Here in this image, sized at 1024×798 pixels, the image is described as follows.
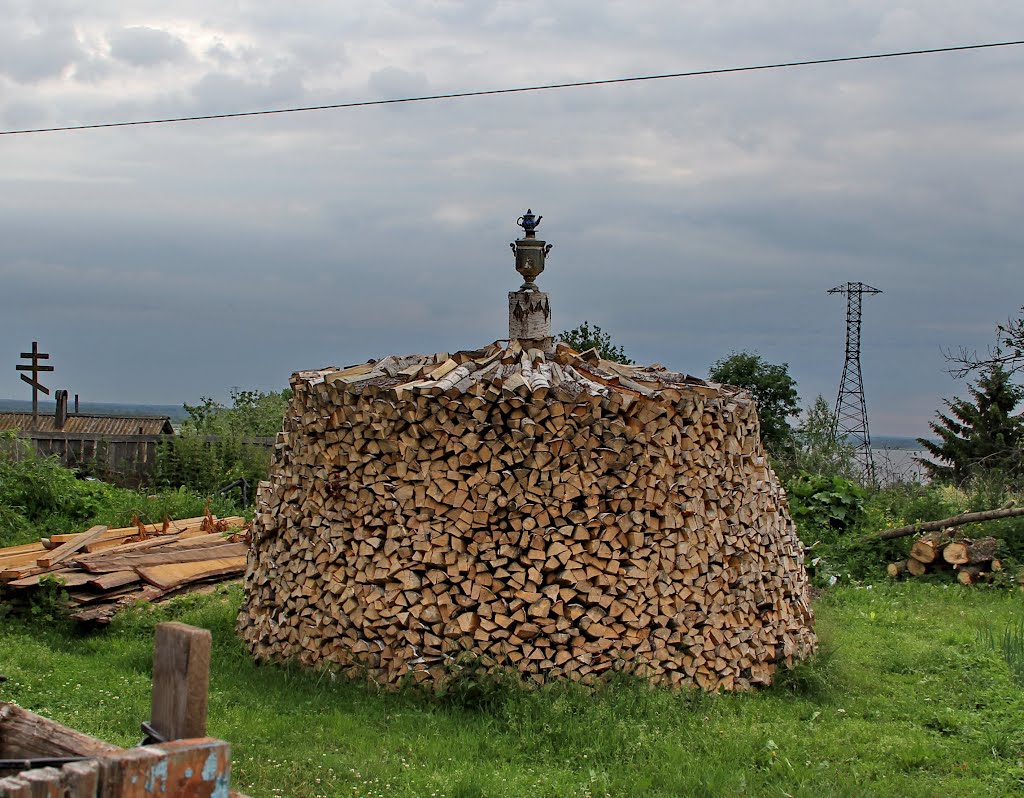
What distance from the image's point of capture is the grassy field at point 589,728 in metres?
5.29

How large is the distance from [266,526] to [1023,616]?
23.3ft

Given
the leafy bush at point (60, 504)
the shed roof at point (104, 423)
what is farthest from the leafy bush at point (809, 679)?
the shed roof at point (104, 423)

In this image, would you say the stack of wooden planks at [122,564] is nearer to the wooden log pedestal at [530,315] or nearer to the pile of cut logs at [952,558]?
the wooden log pedestal at [530,315]

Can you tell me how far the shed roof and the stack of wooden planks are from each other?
1173cm

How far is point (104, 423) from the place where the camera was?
2336cm

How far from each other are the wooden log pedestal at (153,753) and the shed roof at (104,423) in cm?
2018

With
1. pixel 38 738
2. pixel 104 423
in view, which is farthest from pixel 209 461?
pixel 38 738

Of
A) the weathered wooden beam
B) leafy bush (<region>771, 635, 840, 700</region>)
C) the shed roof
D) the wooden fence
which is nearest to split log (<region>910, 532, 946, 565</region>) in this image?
leafy bush (<region>771, 635, 840, 700</region>)

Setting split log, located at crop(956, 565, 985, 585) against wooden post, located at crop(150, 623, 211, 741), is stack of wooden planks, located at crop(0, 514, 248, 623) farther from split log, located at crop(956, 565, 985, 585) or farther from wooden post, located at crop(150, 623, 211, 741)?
split log, located at crop(956, 565, 985, 585)

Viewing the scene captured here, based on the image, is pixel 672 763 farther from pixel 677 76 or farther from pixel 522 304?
pixel 677 76

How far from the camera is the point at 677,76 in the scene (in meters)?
10.1

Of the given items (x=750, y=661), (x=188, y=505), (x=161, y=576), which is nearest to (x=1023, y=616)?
(x=750, y=661)

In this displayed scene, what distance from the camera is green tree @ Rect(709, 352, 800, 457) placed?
2189 cm

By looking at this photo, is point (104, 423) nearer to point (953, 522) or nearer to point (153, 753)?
point (953, 522)
